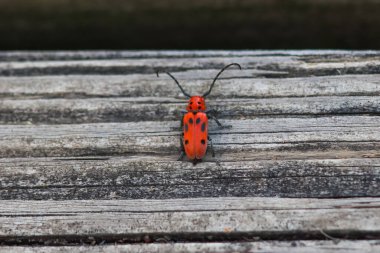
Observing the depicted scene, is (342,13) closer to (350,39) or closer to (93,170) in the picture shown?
(350,39)

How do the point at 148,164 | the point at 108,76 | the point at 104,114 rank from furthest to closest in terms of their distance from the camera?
the point at 108,76, the point at 104,114, the point at 148,164

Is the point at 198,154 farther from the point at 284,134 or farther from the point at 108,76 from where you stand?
the point at 108,76

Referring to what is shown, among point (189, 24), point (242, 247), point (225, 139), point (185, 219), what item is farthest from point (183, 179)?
point (189, 24)

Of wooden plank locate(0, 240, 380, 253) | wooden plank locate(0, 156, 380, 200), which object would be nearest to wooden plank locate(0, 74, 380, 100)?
wooden plank locate(0, 156, 380, 200)

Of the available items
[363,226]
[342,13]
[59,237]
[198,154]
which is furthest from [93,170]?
[342,13]

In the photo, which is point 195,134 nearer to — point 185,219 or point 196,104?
point 196,104

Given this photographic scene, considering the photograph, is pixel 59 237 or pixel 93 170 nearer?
pixel 59 237

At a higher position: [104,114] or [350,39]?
[350,39]

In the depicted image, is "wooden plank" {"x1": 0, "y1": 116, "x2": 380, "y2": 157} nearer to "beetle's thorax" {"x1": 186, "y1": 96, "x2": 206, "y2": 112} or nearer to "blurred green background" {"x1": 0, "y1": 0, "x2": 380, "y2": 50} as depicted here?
"beetle's thorax" {"x1": 186, "y1": 96, "x2": 206, "y2": 112}

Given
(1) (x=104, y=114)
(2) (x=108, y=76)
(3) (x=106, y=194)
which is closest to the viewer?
(3) (x=106, y=194)

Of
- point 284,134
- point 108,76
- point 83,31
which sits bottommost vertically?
point 284,134
